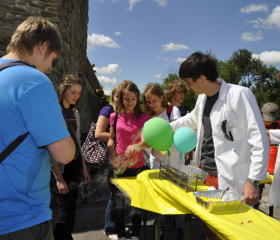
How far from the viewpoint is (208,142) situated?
1.95 meters

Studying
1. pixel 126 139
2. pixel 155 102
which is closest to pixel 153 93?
pixel 155 102

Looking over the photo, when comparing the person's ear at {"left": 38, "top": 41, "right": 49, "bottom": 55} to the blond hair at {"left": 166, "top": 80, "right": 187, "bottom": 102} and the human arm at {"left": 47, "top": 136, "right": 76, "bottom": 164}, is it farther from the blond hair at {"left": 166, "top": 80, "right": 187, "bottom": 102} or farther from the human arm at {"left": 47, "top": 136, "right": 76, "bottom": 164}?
the blond hair at {"left": 166, "top": 80, "right": 187, "bottom": 102}

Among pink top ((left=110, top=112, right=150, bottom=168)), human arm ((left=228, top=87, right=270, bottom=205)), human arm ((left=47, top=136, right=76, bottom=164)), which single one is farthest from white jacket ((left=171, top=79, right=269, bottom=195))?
human arm ((left=47, top=136, right=76, bottom=164))

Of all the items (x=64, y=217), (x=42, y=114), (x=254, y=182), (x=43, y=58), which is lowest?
(x=64, y=217)

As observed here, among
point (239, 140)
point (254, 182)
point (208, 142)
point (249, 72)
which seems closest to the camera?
point (254, 182)

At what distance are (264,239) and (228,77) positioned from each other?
34.3m

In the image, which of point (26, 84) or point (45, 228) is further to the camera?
point (45, 228)

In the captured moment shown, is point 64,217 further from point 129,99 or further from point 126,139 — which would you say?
point 129,99

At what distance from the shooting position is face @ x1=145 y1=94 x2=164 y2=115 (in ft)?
9.16

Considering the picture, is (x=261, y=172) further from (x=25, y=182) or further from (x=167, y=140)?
(x=25, y=182)

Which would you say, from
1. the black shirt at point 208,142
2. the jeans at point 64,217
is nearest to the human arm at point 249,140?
the black shirt at point 208,142

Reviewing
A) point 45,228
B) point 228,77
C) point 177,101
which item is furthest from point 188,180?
point 228,77

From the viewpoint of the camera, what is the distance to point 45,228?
107cm

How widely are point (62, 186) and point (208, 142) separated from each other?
1346 mm
